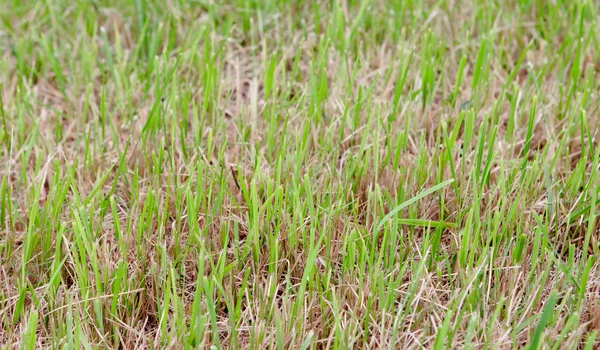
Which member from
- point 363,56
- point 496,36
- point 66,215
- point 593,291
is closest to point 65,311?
point 66,215

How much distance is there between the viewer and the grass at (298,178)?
1.70 m

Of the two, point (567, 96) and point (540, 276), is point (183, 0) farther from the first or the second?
point (540, 276)

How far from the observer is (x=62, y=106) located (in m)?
2.68

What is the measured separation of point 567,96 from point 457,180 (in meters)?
0.61

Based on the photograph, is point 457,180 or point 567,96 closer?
point 457,180

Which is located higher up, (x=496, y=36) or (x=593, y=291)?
(x=496, y=36)

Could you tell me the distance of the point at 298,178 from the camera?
2.04 m

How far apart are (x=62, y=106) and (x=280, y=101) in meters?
0.76

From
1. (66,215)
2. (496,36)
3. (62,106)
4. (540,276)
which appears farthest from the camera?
(496,36)

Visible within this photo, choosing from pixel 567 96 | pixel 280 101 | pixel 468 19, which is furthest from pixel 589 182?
pixel 468 19

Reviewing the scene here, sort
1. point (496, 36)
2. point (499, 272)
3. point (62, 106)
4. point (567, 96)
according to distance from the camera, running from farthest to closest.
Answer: point (496, 36), point (62, 106), point (567, 96), point (499, 272)

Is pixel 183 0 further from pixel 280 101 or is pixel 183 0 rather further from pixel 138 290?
pixel 138 290

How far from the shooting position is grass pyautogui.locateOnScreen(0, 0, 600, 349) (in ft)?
5.58

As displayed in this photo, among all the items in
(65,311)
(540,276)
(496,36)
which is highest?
(496,36)
